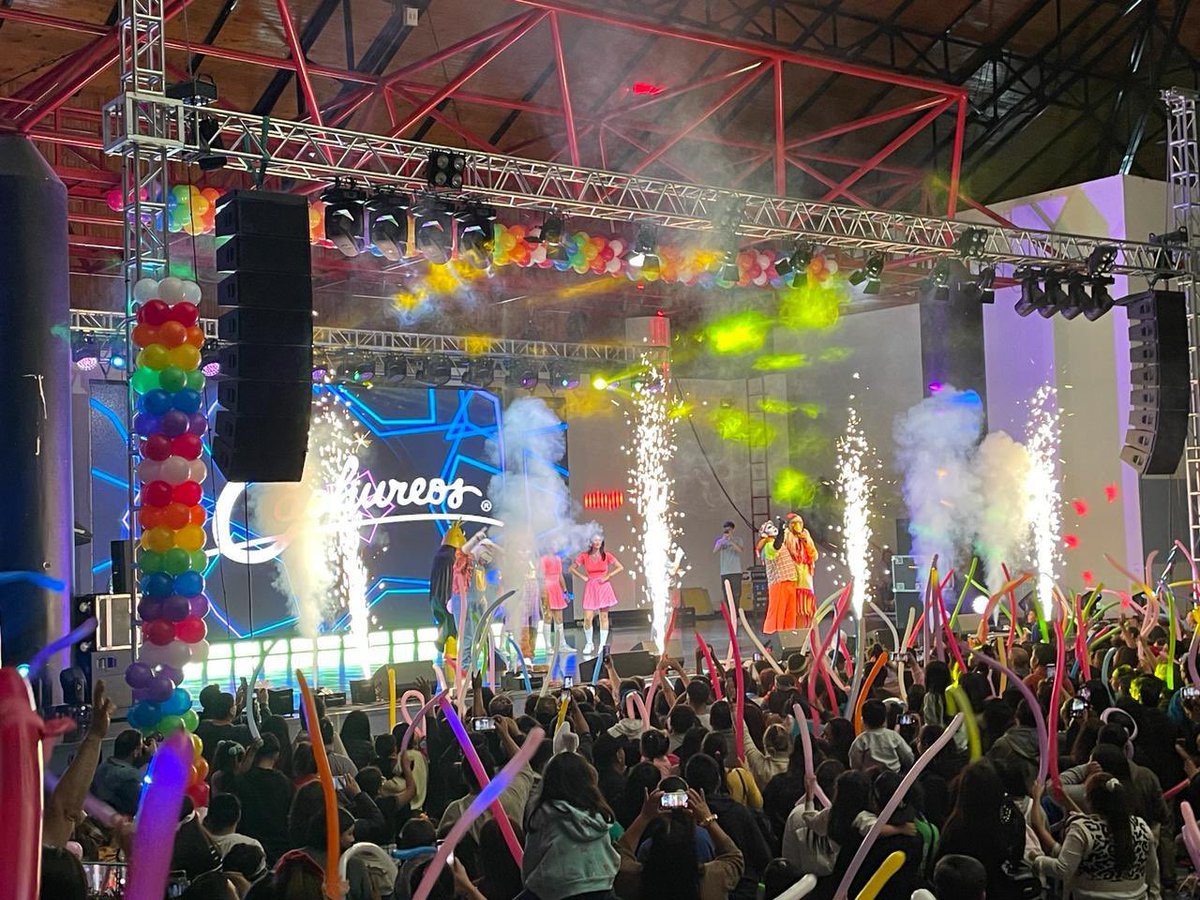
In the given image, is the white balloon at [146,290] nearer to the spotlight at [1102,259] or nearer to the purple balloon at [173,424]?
the purple balloon at [173,424]

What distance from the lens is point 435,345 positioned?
1559 cm

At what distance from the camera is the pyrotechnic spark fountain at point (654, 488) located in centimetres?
1817

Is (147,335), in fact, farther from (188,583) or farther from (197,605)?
(197,605)

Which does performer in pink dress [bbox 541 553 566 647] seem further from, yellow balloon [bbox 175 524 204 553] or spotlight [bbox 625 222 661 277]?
yellow balloon [bbox 175 524 204 553]

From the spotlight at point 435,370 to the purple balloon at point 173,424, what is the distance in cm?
931

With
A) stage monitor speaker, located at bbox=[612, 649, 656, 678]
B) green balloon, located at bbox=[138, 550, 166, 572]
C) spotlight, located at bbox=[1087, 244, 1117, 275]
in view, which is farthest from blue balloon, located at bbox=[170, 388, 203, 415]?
spotlight, located at bbox=[1087, 244, 1117, 275]

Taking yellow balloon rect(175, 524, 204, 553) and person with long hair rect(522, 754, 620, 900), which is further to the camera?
yellow balloon rect(175, 524, 204, 553)

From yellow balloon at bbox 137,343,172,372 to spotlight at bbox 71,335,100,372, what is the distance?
7478 millimetres

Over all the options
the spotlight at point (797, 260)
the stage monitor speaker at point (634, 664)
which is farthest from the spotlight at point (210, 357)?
the spotlight at point (797, 260)

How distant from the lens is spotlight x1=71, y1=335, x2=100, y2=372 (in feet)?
43.1

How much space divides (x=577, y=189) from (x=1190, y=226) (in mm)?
5414

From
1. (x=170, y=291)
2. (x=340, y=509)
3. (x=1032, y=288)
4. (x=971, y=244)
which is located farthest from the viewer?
(x=340, y=509)

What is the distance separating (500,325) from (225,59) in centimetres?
562

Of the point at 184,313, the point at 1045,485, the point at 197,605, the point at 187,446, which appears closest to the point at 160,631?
the point at 197,605
